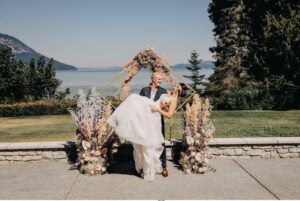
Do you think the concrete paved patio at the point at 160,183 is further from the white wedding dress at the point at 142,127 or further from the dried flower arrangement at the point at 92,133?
the white wedding dress at the point at 142,127

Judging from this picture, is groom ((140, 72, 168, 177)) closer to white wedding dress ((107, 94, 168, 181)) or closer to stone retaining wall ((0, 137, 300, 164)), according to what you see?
white wedding dress ((107, 94, 168, 181))

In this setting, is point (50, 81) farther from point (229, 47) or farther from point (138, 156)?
point (138, 156)

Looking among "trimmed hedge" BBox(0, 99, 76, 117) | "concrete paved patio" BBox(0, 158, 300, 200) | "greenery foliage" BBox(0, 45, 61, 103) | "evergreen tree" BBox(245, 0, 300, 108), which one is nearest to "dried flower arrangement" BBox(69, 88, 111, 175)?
"concrete paved patio" BBox(0, 158, 300, 200)

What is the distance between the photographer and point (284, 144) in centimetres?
878

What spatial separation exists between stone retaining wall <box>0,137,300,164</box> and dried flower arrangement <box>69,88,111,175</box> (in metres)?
0.85

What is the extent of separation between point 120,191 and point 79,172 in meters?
1.56

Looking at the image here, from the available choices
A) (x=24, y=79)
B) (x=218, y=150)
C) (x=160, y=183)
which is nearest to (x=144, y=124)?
(x=160, y=183)

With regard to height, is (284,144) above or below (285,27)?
below

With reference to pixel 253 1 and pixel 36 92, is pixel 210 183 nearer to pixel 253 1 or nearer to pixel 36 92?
pixel 253 1

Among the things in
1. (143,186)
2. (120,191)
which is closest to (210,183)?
(143,186)

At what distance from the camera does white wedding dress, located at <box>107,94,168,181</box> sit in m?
7.27

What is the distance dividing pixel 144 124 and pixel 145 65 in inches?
75.1

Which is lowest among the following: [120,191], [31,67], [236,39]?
[120,191]

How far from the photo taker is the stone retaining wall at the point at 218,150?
8.73 meters
